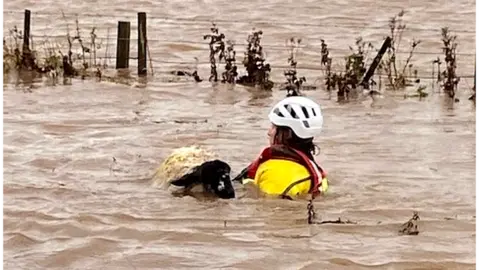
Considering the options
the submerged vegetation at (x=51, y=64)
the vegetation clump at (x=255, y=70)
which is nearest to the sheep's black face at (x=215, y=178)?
the vegetation clump at (x=255, y=70)

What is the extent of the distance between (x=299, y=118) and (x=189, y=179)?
36.0 inches

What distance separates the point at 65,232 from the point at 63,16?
13.5 metres

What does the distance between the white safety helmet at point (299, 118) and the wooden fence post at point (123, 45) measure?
24.9ft

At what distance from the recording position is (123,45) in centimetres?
1658

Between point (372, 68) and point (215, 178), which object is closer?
point (215, 178)

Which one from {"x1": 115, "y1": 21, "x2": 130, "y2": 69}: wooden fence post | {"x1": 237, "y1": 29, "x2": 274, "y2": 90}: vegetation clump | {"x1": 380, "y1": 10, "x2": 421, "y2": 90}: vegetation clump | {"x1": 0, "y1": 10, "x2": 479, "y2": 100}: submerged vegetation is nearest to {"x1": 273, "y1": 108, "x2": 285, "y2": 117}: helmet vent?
{"x1": 0, "y1": 10, "x2": 479, "y2": 100}: submerged vegetation

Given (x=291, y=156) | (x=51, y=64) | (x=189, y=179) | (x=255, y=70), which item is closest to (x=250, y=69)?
(x=255, y=70)

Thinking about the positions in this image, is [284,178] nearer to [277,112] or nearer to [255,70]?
[277,112]

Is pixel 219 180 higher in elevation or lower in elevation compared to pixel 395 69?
lower

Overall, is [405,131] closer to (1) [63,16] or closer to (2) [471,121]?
(2) [471,121]

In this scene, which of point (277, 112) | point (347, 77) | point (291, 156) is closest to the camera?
point (291, 156)

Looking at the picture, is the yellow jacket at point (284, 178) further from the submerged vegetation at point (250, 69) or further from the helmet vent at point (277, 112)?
the submerged vegetation at point (250, 69)

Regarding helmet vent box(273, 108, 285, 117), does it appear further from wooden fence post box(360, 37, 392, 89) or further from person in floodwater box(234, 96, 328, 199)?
wooden fence post box(360, 37, 392, 89)

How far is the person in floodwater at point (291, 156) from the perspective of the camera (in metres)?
8.93
